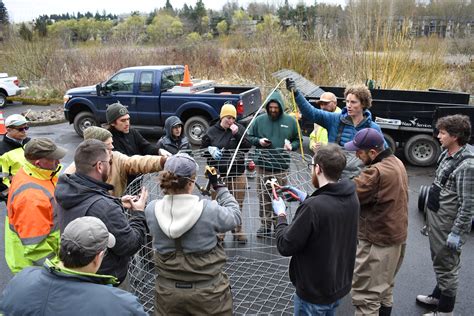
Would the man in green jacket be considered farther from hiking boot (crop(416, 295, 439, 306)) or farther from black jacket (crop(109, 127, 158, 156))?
hiking boot (crop(416, 295, 439, 306))

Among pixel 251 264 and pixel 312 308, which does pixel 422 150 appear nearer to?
pixel 251 264

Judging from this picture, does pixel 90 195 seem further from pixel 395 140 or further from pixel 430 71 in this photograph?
pixel 430 71

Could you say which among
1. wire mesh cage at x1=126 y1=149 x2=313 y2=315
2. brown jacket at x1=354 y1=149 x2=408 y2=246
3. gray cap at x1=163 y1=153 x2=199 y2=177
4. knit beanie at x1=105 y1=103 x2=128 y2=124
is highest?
knit beanie at x1=105 y1=103 x2=128 y2=124

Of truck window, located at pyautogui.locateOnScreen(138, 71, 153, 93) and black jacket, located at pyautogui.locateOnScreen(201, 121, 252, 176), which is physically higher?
truck window, located at pyautogui.locateOnScreen(138, 71, 153, 93)

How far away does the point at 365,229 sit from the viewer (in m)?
3.05

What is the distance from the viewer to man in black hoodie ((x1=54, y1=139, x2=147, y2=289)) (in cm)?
223

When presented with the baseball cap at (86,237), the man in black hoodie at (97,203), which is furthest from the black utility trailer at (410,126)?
the baseball cap at (86,237)

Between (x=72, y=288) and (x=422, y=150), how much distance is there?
24.9 feet

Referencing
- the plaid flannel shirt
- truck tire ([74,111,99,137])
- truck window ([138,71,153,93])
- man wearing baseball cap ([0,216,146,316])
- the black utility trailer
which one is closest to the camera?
man wearing baseball cap ([0,216,146,316])

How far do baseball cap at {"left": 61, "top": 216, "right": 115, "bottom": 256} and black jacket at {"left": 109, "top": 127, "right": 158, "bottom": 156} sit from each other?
2.20 m

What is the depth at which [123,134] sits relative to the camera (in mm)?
3957

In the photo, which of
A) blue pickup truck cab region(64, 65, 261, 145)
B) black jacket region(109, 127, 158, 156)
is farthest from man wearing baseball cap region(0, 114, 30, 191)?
blue pickup truck cab region(64, 65, 261, 145)

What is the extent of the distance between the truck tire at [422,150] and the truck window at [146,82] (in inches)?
229

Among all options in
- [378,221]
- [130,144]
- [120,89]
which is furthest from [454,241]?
[120,89]
